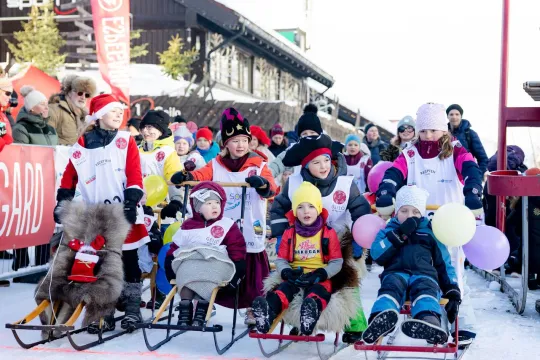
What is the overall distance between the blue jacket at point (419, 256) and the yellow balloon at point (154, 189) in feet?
7.20

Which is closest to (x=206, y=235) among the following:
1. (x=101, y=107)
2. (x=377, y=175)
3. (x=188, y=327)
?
(x=188, y=327)

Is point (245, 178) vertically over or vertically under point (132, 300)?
Result: over

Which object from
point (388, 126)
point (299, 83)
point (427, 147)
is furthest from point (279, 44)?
point (427, 147)

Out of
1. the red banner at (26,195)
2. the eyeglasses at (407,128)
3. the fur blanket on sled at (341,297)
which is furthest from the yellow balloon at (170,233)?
the eyeglasses at (407,128)

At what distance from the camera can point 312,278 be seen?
504 centimetres

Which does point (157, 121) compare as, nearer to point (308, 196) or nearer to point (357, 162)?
point (308, 196)

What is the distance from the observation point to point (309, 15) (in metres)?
51.8

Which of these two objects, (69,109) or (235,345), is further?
(69,109)

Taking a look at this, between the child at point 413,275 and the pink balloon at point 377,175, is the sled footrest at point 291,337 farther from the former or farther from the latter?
the pink balloon at point 377,175

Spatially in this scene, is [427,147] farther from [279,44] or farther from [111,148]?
[279,44]

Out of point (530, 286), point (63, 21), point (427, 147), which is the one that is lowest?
point (530, 286)

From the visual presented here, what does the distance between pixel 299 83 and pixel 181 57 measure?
10.4 metres

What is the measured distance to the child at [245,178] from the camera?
6070mm

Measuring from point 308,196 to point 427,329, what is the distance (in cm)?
136
